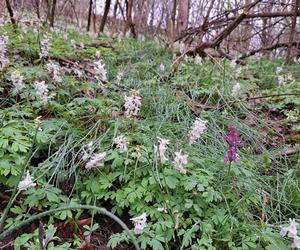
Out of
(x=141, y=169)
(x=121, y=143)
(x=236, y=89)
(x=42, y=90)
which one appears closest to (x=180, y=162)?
(x=141, y=169)

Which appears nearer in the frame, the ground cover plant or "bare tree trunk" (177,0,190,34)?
the ground cover plant

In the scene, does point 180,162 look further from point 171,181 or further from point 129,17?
point 129,17

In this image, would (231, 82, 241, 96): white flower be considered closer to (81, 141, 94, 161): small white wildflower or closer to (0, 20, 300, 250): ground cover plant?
(0, 20, 300, 250): ground cover plant

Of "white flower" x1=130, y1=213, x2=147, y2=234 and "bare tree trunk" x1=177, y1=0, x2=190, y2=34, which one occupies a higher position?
"bare tree trunk" x1=177, y1=0, x2=190, y2=34

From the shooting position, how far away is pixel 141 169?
2262 mm

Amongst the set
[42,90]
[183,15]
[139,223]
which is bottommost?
[139,223]

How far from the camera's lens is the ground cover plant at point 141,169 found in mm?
1952

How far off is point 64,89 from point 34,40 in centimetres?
185

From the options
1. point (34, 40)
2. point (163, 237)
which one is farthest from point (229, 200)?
point (34, 40)

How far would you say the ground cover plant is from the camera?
1.95 m

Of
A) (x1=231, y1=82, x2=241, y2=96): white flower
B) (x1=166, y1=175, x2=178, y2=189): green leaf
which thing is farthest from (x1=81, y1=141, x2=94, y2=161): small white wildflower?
(x1=231, y1=82, x2=241, y2=96): white flower

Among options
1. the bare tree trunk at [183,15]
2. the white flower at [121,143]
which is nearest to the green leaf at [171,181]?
the white flower at [121,143]

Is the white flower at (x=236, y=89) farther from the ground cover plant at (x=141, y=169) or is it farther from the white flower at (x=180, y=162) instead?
Answer: the white flower at (x=180, y=162)

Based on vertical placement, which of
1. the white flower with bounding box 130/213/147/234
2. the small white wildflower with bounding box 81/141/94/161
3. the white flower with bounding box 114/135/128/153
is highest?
the white flower with bounding box 114/135/128/153
